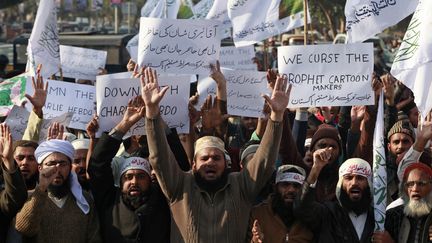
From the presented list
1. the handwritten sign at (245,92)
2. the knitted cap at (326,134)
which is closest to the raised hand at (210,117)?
the handwritten sign at (245,92)

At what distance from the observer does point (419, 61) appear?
7.12m

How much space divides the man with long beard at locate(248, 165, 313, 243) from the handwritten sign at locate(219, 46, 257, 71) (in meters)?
4.49

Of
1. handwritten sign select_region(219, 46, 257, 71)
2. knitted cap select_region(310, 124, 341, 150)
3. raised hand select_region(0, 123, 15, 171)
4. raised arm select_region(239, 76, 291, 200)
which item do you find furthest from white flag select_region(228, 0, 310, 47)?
raised hand select_region(0, 123, 15, 171)

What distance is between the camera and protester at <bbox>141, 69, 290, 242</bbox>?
6.40 meters

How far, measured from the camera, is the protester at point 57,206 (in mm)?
6406

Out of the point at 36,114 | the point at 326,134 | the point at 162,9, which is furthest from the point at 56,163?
the point at 162,9

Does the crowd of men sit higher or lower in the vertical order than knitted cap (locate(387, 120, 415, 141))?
lower

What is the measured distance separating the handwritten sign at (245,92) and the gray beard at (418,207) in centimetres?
195

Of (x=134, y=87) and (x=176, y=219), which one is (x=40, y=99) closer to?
(x=134, y=87)

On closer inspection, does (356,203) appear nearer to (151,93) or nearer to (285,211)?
(285,211)

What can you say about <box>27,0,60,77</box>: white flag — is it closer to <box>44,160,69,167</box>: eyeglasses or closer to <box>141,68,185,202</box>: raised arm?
<box>44,160,69,167</box>: eyeglasses

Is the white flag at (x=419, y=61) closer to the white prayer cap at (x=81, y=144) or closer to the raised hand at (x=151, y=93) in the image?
the raised hand at (x=151, y=93)

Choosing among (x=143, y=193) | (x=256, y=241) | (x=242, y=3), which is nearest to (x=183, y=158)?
(x=143, y=193)

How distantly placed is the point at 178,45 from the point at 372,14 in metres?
1.53
